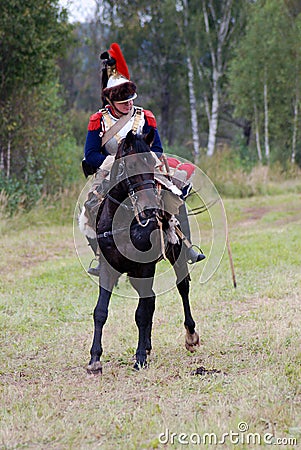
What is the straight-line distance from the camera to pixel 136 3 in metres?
32.4

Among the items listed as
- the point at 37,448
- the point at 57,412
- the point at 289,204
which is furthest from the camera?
the point at 289,204

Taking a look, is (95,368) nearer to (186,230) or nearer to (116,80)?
(186,230)

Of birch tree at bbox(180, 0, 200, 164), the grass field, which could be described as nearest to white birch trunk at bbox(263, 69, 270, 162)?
birch tree at bbox(180, 0, 200, 164)

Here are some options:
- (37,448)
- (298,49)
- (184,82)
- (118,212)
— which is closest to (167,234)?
(118,212)

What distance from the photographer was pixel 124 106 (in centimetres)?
598

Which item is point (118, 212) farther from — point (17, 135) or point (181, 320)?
point (17, 135)

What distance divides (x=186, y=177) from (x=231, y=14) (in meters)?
26.3

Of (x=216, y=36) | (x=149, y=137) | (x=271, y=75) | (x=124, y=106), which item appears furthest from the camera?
(x=216, y=36)

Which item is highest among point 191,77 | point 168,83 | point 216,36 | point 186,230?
point 216,36

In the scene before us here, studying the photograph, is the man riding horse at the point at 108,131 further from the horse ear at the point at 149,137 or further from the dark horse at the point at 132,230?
the horse ear at the point at 149,137

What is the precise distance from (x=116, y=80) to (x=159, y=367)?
8.81 feet

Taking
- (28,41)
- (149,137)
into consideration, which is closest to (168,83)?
(28,41)

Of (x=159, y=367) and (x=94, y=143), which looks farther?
(x=94, y=143)
